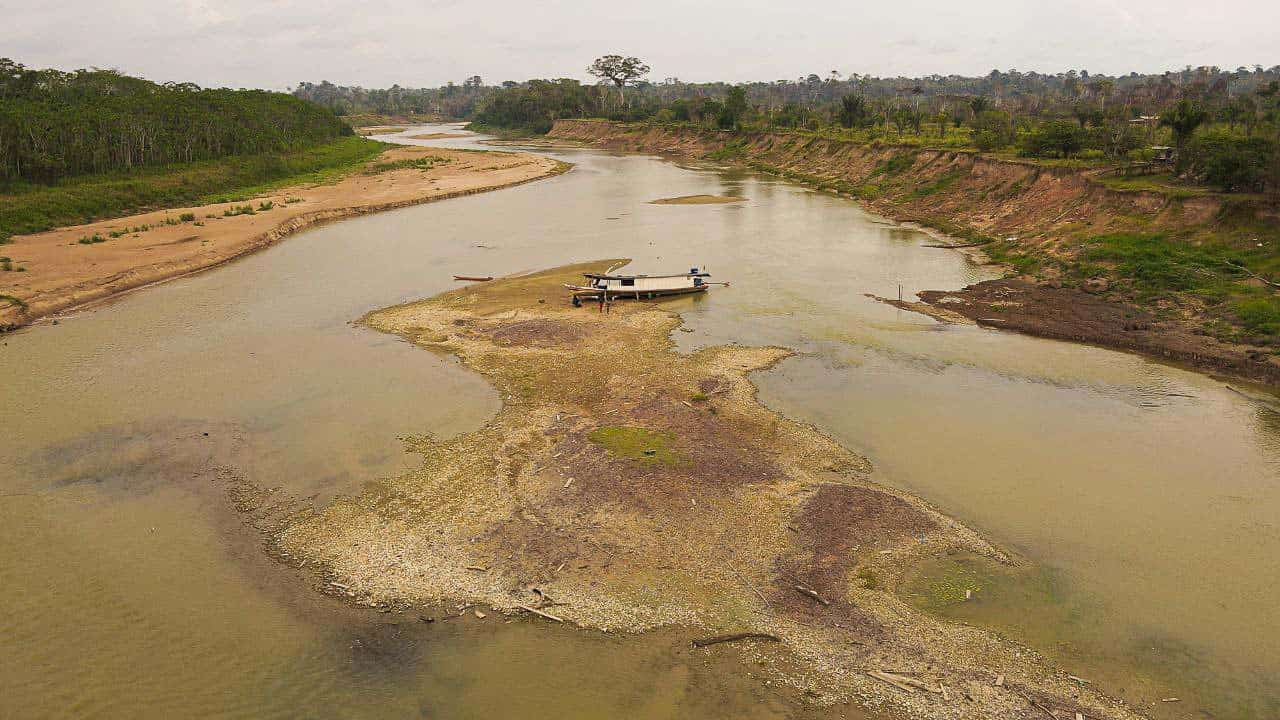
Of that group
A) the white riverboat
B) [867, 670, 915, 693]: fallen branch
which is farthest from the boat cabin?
[867, 670, 915, 693]: fallen branch

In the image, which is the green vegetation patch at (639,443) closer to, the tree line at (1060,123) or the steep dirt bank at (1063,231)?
the steep dirt bank at (1063,231)

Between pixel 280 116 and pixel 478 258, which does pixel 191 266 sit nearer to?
pixel 478 258

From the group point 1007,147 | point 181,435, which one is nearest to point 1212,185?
point 1007,147

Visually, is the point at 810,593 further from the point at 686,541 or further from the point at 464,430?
the point at 464,430

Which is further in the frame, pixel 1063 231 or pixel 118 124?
pixel 118 124

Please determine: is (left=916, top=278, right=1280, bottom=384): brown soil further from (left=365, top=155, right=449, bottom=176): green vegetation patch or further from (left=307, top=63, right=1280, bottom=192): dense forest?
(left=365, top=155, right=449, bottom=176): green vegetation patch

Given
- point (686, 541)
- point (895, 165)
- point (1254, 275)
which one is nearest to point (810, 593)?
point (686, 541)

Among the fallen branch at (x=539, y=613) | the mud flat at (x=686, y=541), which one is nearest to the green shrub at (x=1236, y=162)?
the mud flat at (x=686, y=541)
